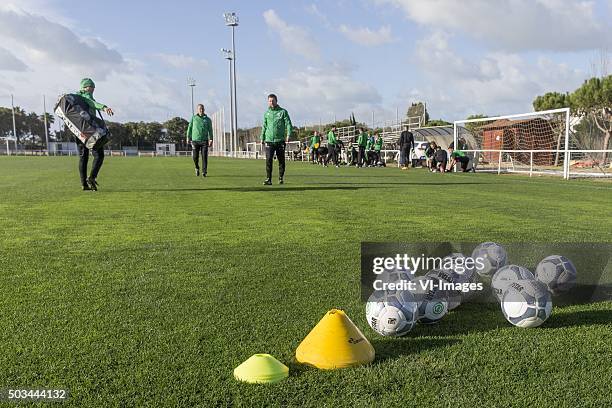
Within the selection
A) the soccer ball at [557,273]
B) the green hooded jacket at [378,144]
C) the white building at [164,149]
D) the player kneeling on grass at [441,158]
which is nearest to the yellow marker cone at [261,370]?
the soccer ball at [557,273]

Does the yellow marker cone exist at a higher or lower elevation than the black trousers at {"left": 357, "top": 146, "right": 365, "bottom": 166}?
lower

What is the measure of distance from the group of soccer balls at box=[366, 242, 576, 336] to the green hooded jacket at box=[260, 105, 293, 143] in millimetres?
8724

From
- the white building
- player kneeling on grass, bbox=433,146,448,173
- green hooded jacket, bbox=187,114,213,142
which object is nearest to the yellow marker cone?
green hooded jacket, bbox=187,114,213,142

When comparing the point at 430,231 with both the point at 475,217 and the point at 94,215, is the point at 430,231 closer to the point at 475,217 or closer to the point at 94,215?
the point at 475,217

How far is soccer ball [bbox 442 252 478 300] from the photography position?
10.2 feet

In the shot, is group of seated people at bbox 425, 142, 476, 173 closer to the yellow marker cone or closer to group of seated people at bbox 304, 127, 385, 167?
group of seated people at bbox 304, 127, 385, 167

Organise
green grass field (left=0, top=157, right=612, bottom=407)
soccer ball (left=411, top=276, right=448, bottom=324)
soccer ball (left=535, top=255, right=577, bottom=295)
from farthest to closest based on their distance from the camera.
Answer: soccer ball (left=535, top=255, right=577, bottom=295) → soccer ball (left=411, top=276, right=448, bottom=324) → green grass field (left=0, top=157, right=612, bottom=407)

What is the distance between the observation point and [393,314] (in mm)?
2752

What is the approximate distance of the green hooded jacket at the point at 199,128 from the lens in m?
13.9

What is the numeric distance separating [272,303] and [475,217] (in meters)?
4.58

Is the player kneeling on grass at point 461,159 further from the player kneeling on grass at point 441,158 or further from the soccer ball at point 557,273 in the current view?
the soccer ball at point 557,273

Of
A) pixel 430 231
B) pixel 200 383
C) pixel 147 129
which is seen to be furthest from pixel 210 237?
pixel 147 129

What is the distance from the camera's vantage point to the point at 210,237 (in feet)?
17.9

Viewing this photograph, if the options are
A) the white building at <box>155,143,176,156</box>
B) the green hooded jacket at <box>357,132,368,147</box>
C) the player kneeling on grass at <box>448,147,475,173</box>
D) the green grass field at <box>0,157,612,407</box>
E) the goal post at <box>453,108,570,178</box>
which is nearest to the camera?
the green grass field at <box>0,157,612,407</box>
